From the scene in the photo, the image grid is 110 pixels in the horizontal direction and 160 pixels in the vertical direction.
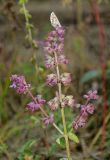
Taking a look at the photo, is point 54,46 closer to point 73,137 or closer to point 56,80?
point 56,80

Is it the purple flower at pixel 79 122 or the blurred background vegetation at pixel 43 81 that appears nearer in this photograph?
the purple flower at pixel 79 122

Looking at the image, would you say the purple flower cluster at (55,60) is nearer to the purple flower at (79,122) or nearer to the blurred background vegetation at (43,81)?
the purple flower at (79,122)

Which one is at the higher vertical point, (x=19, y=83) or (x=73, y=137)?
(x=19, y=83)

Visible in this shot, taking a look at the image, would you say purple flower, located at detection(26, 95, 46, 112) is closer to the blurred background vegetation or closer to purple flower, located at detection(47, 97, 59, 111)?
purple flower, located at detection(47, 97, 59, 111)

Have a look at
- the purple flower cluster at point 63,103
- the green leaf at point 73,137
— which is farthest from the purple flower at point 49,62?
the green leaf at point 73,137

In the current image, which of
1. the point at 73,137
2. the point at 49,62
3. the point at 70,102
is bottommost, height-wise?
the point at 73,137

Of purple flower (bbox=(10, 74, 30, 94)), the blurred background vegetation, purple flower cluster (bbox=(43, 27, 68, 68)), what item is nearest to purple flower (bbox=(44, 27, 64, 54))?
purple flower cluster (bbox=(43, 27, 68, 68))

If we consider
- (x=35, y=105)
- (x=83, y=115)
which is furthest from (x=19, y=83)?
(x=83, y=115)

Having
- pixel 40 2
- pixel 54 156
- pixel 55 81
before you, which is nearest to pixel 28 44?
pixel 54 156

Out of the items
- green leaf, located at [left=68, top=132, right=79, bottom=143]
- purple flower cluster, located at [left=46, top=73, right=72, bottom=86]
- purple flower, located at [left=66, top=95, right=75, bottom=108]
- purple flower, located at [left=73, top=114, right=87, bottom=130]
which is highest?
purple flower cluster, located at [left=46, top=73, right=72, bottom=86]
